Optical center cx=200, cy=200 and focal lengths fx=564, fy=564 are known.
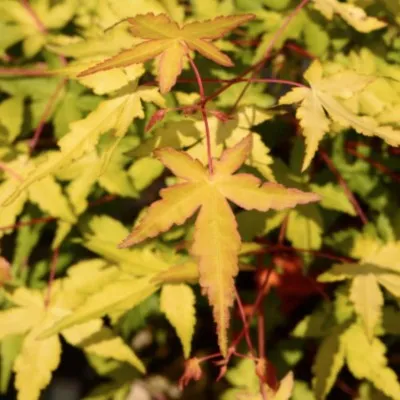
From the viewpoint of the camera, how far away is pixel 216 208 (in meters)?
0.76

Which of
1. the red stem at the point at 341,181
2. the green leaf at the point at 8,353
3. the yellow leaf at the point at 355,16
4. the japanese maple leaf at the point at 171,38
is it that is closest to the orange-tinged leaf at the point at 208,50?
the japanese maple leaf at the point at 171,38

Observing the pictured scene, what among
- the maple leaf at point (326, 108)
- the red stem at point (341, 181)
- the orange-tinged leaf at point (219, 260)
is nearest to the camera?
the orange-tinged leaf at point (219, 260)

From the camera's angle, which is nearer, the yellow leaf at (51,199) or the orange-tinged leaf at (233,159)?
the orange-tinged leaf at (233,159)

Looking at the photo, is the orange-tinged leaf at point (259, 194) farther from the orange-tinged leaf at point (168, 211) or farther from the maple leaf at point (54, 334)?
the maple leaf at point (54, 334)

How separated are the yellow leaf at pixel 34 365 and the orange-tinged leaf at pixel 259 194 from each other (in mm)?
457

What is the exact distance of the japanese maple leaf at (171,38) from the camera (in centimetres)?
76

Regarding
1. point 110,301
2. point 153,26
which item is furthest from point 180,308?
point 153,26

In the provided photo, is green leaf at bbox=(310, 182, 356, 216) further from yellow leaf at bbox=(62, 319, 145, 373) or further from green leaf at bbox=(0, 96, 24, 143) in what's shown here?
green leaf at bbox=(0, 96, 24, 143)

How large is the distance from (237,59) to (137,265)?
0.49m

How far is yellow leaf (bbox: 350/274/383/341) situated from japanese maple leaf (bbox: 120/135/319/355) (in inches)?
11.5

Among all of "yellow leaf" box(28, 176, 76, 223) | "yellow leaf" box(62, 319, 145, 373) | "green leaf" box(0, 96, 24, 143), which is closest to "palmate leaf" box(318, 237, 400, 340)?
"yellow leaf" box(62, 319, 145, 373)

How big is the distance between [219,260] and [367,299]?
359mm

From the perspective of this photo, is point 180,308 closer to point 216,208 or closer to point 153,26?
point 216,208

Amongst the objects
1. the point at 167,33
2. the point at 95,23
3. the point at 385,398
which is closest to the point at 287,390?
the point at 385,398
